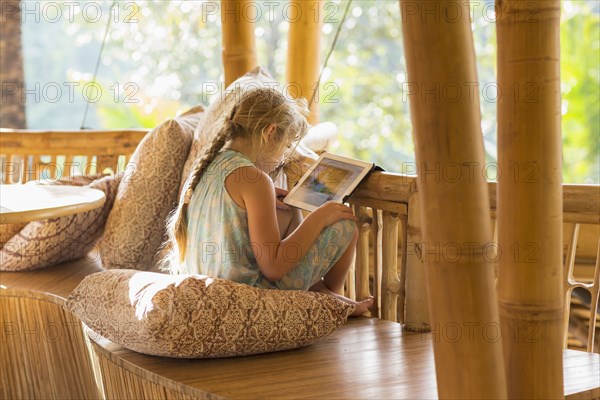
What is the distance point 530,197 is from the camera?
1678 mm

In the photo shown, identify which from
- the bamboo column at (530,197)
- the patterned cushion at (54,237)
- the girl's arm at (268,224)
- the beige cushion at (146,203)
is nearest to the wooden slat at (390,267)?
the girl's arm at (268,224)

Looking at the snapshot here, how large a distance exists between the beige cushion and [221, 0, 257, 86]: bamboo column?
0.85 m

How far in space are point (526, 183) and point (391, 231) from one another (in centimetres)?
84

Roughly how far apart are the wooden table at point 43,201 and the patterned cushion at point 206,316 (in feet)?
1.56

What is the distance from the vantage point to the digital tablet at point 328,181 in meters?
2.42

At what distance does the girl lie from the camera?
2.27 metres

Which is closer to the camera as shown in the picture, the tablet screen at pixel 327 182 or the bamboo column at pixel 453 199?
the bamboo column at pixel 453 199

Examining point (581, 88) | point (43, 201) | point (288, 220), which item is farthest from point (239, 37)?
point (581, 88)

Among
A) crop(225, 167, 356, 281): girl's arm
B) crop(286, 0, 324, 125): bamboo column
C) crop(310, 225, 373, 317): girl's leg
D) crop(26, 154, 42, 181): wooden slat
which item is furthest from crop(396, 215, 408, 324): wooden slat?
crop(26, 154, 42, 181): wooden slat

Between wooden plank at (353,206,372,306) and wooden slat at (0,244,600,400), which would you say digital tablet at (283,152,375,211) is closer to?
wooden plank at (353,206,372,306)

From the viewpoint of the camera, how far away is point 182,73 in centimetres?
912

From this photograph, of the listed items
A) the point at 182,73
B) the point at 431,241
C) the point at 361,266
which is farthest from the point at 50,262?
the point at 182,73

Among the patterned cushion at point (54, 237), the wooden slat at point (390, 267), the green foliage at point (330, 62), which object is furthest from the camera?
the green foliage at point (330, 62)

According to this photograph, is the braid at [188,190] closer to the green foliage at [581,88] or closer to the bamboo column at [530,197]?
the bamboo column at [530,197]
